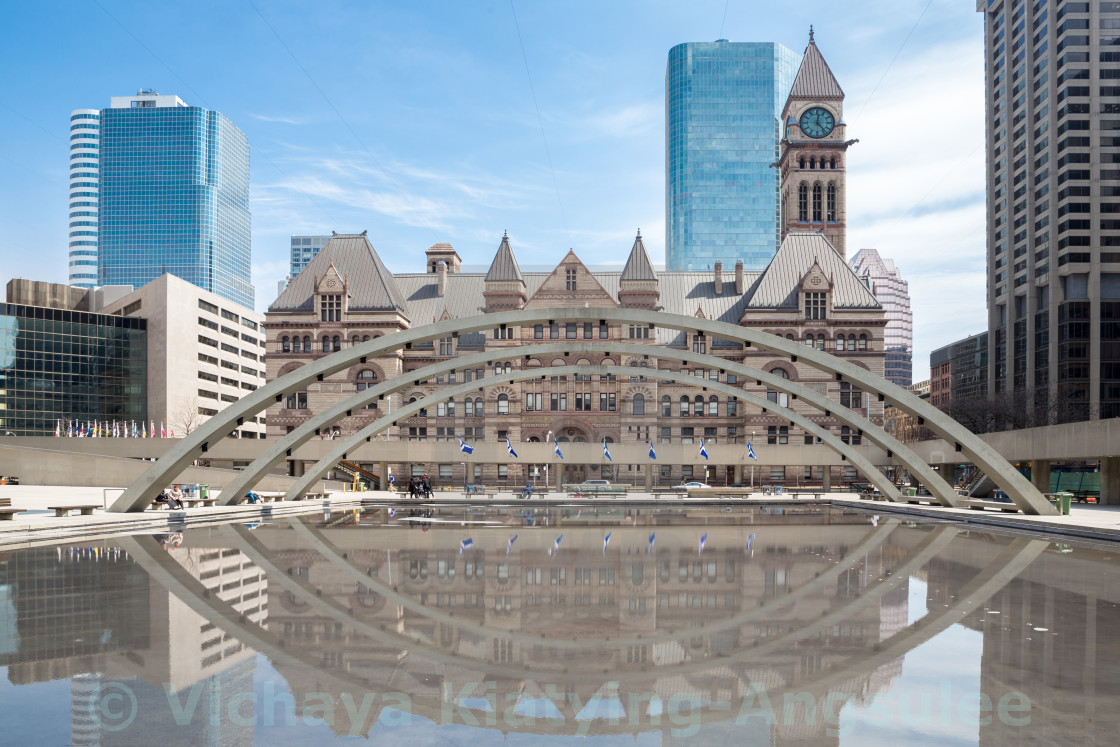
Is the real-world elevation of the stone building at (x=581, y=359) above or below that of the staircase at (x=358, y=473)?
above

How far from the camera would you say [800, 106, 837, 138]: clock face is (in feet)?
292

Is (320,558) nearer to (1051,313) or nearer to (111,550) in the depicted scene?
(111,550)

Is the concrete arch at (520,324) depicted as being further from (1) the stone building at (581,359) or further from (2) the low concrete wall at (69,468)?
(1) the stone building at (581,359)

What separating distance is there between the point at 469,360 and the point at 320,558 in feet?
66.8

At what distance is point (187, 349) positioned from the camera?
93.8 m

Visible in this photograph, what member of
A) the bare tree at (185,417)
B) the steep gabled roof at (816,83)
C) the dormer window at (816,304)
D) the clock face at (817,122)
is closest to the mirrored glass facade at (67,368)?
the bare tree at (185,417)

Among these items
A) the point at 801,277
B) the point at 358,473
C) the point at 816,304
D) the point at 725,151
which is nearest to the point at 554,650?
the point at 358,473

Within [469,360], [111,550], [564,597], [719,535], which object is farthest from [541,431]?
[564,597]

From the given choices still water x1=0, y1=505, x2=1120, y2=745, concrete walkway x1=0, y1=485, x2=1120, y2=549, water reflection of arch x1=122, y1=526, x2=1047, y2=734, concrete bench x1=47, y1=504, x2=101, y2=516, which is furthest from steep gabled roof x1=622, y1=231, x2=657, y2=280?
water reflection of arch x1=122, y1=526, x2=1047, y2=734

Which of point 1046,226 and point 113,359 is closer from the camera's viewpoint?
point 113,359

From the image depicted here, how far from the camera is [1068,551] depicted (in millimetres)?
20125

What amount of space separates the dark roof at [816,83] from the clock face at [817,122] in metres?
1.59

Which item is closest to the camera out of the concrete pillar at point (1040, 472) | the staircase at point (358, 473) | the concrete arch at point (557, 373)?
the concrete arch at point (557, 373)

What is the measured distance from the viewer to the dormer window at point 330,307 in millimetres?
74562
